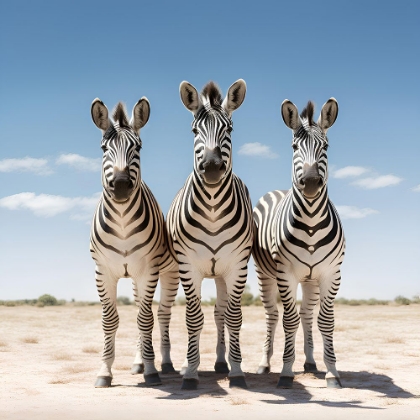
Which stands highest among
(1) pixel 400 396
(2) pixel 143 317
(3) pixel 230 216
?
(3) pixel 230 216

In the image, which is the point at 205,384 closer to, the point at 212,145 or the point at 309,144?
the point at 212,145

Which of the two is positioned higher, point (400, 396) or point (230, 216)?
point (230, 216)

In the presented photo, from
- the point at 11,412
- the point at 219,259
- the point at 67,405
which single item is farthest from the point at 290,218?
the point at 11,412

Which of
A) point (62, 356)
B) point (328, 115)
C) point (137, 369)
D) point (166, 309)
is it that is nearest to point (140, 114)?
point (328, 115)

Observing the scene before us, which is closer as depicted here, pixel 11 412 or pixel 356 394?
pixel 11 412

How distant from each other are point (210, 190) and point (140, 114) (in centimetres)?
176

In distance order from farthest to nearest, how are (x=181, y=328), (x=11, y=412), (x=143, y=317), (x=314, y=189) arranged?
(x=181, y=328) < (x=143, y=317) < (x=314, y=189) < (x=11, y=412)

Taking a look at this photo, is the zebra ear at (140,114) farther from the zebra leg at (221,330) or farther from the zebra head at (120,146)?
the zebra leg at (221,330)

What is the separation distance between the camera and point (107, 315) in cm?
886

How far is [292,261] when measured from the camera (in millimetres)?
8438

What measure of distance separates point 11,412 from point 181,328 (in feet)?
41.2

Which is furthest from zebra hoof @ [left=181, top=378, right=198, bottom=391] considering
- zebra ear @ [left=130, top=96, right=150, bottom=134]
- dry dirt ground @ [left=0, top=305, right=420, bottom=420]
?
zebra ear @ [left=130, top=96, right=150, bottom=134]

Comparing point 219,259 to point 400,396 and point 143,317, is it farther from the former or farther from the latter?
point 400,396

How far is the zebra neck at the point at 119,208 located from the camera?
27.7 feet
